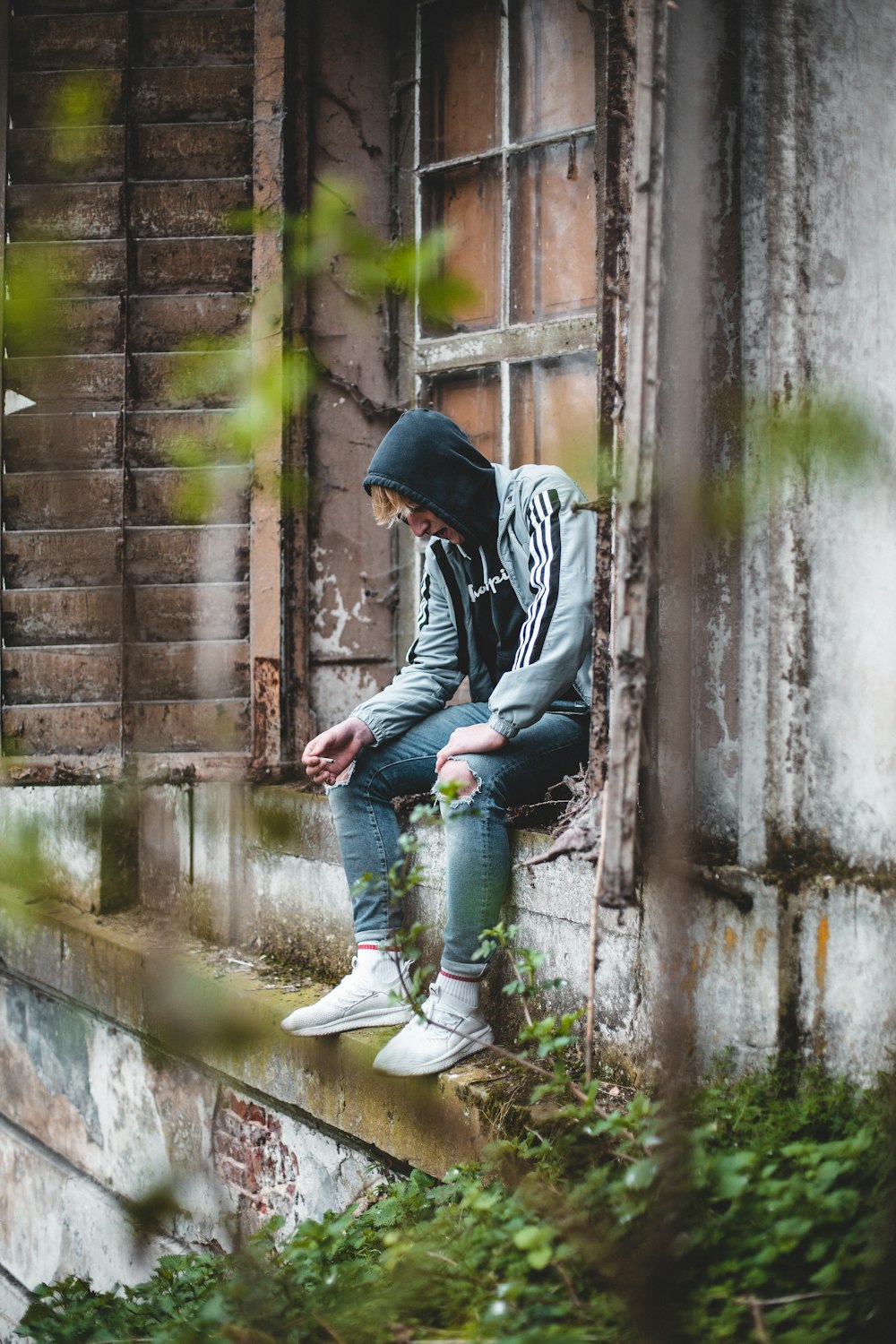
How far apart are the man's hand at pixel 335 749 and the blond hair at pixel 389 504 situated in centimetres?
57

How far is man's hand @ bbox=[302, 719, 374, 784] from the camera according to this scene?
2998mm

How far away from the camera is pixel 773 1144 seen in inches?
78.8

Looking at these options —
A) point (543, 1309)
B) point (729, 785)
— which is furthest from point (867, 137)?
point (543, 1309)

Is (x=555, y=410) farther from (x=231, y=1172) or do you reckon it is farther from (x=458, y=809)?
(x=231, y=1172)

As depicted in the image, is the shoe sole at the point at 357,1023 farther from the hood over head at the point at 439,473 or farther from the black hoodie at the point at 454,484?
the hood over head at the point at 439,473

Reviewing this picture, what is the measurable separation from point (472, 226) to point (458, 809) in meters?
2.21

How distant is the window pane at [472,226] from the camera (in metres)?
3.76

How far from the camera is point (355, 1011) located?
2.93 metres

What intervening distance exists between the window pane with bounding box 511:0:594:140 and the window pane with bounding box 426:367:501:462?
791mm

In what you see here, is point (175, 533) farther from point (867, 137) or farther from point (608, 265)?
point (867, 137)

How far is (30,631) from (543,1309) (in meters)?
2.73

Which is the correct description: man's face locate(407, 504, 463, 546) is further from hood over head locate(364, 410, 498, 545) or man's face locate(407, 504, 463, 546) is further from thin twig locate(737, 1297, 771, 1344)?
thin twig locate(737, 1297, 771, 1344)

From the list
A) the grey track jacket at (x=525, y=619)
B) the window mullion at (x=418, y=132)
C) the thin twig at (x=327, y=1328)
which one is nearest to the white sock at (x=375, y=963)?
the grey track jacket at (x=525, y=619)

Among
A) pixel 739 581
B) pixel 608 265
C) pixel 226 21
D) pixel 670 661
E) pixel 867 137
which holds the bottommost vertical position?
pixel 670 661
